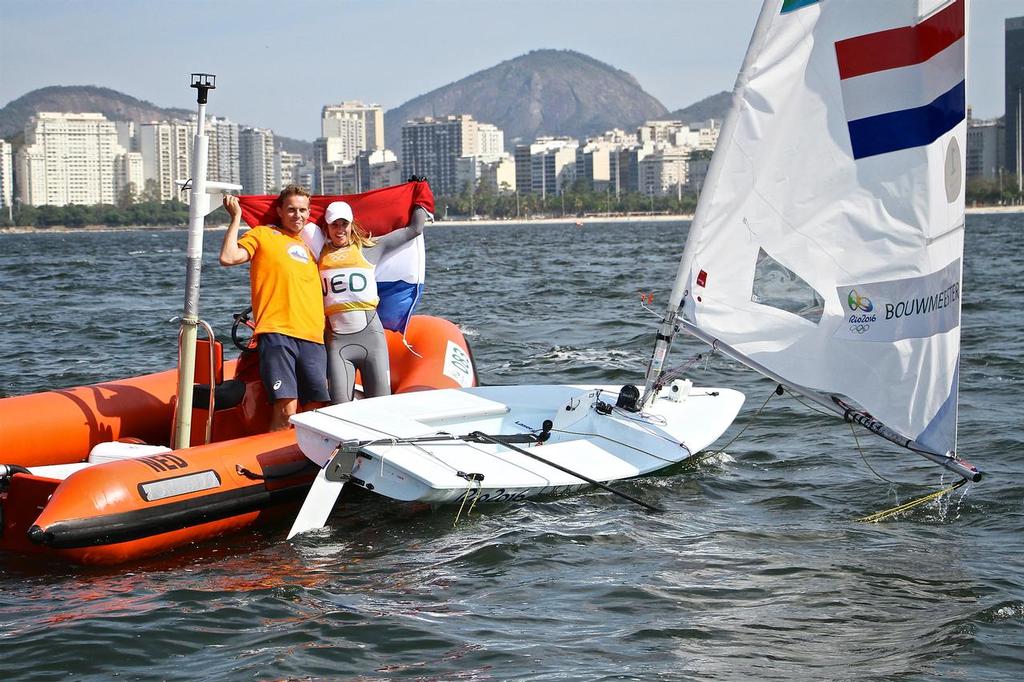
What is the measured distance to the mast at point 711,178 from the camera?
21.2 feet

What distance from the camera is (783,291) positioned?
6738 millimetres

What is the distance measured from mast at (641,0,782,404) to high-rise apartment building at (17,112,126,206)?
7142 inches

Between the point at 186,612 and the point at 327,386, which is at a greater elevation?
the point at 327,386

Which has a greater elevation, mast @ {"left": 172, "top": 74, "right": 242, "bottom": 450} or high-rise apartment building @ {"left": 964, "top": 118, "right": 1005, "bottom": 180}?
high-rise apartment building @ {"left": 964, "top": 118, "right": 1005, "bottom": 180}

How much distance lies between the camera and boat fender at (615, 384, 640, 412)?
24.5ft

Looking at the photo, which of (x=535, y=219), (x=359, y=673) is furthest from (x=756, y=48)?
(x=535, y=219)

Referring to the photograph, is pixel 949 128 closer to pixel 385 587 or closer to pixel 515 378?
pixel 385 587

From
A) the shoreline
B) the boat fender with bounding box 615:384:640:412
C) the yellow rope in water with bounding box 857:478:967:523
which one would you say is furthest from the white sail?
the shoreline

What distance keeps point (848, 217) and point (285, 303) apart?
3.07 m

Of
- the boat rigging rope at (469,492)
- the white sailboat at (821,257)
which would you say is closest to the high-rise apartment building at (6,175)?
the boat rigging rope at (469,492)

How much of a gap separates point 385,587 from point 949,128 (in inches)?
143

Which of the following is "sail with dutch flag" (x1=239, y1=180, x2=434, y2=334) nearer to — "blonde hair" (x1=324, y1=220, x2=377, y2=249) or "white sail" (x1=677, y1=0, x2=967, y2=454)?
"blonde hair" (x1=324, y1=220, x2=377, y2=249)

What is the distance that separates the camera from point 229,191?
22.9 ft

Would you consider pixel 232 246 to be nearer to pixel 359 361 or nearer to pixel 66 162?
pixel 359 361
